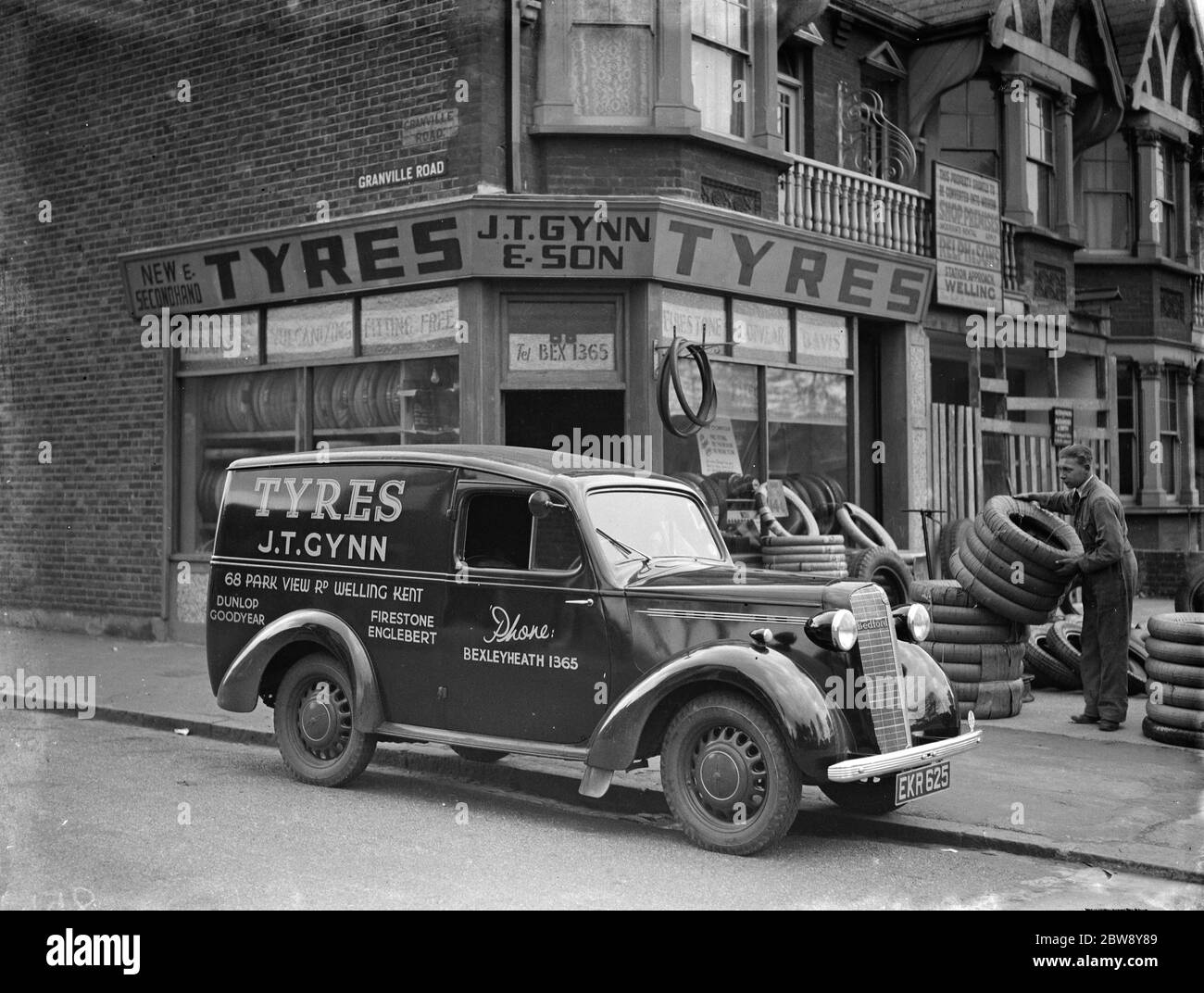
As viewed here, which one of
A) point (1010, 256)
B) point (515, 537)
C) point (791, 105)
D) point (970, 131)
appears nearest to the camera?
point (515, 537)

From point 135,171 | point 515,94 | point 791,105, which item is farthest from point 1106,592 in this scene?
point 135,171

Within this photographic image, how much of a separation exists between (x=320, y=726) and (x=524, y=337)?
533cm

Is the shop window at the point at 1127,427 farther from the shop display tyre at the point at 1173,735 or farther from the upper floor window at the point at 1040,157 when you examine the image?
the shop display tyre at the point at 1173,735

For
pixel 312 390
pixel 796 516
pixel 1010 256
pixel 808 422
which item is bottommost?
pixel 796 516

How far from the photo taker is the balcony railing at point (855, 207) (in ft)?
46.9

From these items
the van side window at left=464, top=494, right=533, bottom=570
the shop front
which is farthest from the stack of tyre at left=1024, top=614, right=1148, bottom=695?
the van side window at left=464, top=494, right=533, bottom=570

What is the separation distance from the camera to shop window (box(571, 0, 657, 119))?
12469 millimetres

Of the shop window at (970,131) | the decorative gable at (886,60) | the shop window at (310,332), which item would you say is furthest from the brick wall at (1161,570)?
the shop window at (310,332)

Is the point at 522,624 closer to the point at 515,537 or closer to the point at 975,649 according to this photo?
the point at 515,537

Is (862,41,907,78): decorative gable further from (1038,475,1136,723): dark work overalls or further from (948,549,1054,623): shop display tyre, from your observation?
(948,549,1054,623): shop display tyre

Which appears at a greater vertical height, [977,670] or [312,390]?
[312,390]

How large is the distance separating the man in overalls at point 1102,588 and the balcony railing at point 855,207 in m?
5.39

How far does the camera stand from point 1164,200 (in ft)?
72.5

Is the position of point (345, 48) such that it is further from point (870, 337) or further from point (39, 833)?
point (39, 833)
